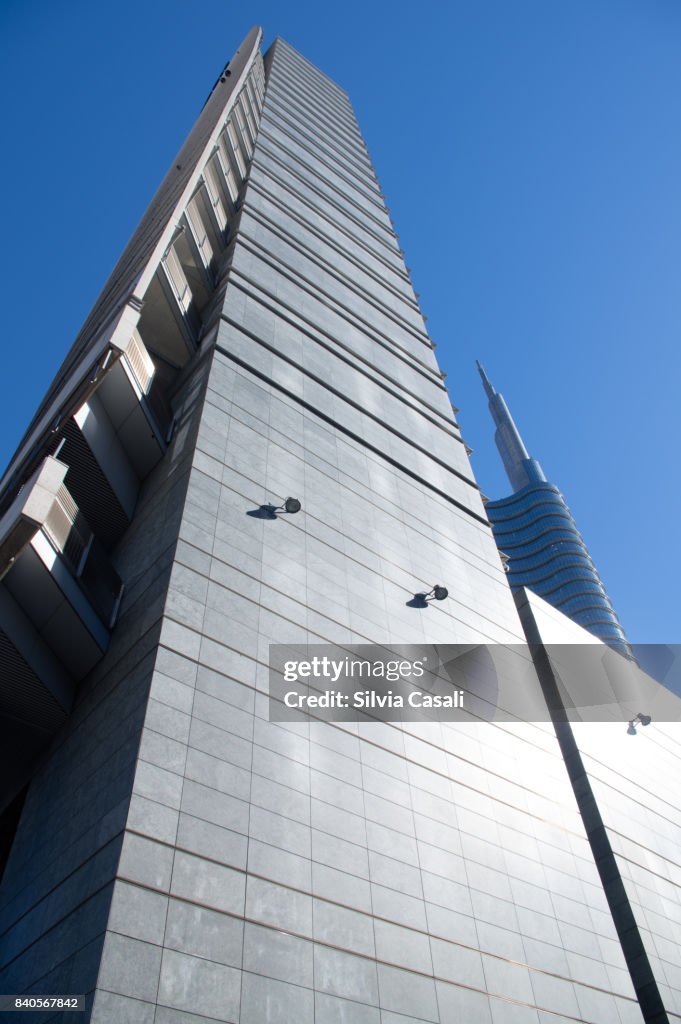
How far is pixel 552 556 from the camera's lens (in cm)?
13588

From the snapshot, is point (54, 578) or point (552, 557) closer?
point (54, 578)

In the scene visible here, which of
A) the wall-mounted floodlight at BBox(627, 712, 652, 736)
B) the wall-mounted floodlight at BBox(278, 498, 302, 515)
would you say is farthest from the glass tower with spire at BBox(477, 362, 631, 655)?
the wall-mounted floodlight at BBox(278, 498, 302, 515)

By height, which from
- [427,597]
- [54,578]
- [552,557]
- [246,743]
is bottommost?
[246,743]

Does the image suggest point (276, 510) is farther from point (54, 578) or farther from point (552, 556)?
point (552, 556)

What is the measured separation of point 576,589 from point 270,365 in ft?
391

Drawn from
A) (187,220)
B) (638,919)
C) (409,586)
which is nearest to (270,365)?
(187,220)

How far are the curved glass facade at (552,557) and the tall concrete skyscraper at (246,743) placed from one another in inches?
4316

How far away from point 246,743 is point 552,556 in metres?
132

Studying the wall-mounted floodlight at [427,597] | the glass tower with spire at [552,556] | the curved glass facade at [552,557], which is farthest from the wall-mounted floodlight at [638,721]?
the curved glass facade at [552,557]

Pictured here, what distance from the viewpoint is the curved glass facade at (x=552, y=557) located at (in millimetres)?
126250

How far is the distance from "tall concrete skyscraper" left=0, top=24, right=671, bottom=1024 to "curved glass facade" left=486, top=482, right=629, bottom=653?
360 feet

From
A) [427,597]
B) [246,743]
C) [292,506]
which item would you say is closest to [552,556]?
[427,597]

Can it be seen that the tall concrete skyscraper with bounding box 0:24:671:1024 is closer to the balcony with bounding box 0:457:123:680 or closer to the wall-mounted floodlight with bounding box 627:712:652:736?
the balcony with bounding box 0:457:123:680

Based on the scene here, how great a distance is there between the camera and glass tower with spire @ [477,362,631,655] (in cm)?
12625
